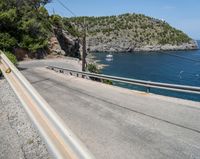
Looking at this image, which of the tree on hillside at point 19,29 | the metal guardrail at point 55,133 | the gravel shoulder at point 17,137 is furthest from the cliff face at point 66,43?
the metal guardrail at point 55,133

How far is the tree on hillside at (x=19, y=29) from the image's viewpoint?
40.2m

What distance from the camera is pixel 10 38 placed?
131 feet

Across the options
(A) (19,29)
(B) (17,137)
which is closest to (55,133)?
(B) (17,137)

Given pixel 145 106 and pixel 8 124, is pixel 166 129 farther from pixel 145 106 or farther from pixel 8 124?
pixel 8 124

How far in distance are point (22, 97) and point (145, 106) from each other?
15.3ft

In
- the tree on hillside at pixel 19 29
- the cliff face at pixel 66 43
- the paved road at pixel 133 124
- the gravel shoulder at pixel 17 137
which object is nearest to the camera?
the gravel shoulder at pixel 17 137

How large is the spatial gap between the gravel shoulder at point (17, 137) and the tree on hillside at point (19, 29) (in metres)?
31.9

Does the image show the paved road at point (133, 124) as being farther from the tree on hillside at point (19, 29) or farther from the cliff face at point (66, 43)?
the cliff face at point (66, 43)

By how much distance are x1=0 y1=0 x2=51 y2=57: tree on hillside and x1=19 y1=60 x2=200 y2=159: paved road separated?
30.3 meters

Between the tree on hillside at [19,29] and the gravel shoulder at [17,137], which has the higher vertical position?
the tree on hillside at [19,29]

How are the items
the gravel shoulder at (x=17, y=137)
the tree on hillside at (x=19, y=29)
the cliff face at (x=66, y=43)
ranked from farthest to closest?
the cliff face at (x=66, y=43) < the tree on hillside at (x=19, y=29) < the gravel shoulder at (x=17, y=137)

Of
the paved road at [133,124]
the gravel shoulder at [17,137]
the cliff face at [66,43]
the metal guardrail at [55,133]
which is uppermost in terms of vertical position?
the cliff face at [66,43]

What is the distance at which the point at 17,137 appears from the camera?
655cm

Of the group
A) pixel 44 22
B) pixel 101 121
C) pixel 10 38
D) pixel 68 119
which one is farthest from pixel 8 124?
pixel 44 22
